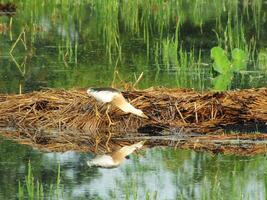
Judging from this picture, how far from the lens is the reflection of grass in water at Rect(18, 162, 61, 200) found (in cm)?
701

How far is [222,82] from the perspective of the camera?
39.4 feet

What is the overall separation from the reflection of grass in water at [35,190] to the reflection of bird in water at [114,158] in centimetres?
67

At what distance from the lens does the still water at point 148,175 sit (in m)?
7.22

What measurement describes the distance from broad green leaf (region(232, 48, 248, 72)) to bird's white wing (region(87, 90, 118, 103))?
3.69 m

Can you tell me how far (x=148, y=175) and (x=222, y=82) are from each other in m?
4.37

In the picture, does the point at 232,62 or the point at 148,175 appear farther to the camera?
the point at 232,62

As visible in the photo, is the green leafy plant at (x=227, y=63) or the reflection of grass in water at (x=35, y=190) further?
the green leafy plant at (x=227, y=63)

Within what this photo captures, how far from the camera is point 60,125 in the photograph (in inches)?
375

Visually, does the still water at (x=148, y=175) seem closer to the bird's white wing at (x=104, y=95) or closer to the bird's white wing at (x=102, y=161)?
the bird's white wing at (x=102, y=161)

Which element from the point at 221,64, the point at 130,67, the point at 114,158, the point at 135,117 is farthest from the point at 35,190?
the point at 130,67

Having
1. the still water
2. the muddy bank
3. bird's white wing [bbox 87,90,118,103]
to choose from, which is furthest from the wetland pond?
bird's white wing [bbox 87,90,118,103]

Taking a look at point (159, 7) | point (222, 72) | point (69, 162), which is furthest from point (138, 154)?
point (159, 7)

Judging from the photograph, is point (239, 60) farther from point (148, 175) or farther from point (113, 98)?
point (148, 175)

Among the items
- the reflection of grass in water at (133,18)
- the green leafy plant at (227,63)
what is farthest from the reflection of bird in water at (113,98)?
the reflection of grass in water at (133,18)
